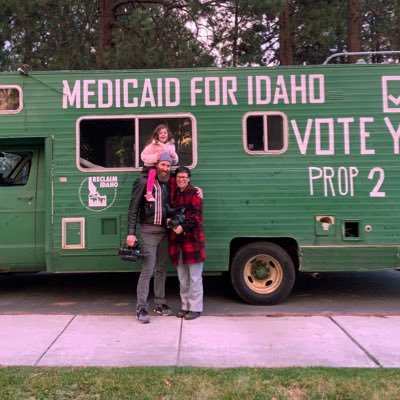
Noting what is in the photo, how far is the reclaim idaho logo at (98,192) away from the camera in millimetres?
6457

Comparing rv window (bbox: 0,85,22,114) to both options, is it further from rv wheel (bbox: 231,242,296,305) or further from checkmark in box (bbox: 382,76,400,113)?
checkmark in box (bbox: 382,76,400,113)

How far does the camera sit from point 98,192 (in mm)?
6457

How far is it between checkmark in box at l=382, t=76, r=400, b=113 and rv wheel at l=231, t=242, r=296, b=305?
2238mm

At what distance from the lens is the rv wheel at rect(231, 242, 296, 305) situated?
6566 millimetres

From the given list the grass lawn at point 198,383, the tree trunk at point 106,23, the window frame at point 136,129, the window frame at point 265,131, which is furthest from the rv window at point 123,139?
the tree trunk at point 106,23

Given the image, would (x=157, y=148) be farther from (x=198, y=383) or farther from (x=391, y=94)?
(x=391, y=94)

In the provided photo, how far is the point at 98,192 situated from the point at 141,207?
2.63ft

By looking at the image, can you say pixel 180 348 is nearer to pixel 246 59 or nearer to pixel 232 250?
pixel 232 250

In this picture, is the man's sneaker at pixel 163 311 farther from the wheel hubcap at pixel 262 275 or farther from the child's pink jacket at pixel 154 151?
the child's pink jacket at pixel 154 151

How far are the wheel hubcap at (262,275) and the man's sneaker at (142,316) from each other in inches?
56.7

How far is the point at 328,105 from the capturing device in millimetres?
6488

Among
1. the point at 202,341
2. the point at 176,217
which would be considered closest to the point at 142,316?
the point at 202,341

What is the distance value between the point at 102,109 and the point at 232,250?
245 centimetres

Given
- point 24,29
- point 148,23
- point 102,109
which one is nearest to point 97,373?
point 102,109
